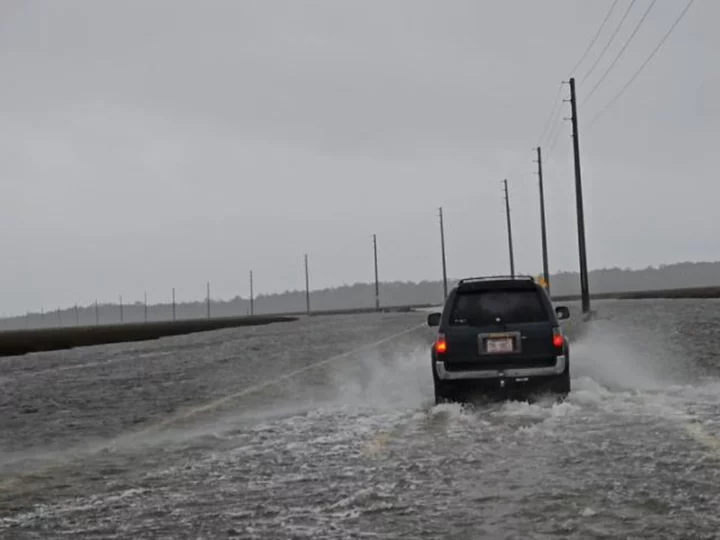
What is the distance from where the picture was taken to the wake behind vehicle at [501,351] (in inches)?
509

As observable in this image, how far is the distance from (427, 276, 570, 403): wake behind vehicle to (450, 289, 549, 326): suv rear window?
0.05ft

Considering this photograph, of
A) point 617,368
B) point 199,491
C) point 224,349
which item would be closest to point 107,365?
point 224,349

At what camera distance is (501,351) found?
1295cm

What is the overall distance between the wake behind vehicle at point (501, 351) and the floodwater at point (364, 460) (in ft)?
1.27

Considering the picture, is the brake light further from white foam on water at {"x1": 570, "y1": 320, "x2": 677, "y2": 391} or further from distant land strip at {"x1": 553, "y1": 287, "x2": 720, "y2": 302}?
distant land strip at {"x1": 553, "y1": 287, "x2": 720, "y2": 302}

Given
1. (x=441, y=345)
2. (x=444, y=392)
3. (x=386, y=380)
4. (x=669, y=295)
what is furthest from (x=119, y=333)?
(x=441, y=345)

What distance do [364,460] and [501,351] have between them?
412 cm

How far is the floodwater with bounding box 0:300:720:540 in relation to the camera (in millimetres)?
6703

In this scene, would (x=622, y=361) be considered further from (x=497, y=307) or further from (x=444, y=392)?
(x=444, y=392)

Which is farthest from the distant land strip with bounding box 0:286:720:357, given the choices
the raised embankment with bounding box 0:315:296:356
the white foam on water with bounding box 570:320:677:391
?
the white foam on water with bounding box 570:320:677:391

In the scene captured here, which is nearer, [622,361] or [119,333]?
[622,361]

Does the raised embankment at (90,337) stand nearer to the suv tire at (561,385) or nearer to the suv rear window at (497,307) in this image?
the suv rear window at (497,307)

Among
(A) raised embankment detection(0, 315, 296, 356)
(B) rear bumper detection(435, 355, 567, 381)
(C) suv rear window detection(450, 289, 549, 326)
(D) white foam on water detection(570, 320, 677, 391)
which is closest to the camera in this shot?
(B) rear bumper detection(435, 355, 567, 381)

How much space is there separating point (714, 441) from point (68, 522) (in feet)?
20.9
